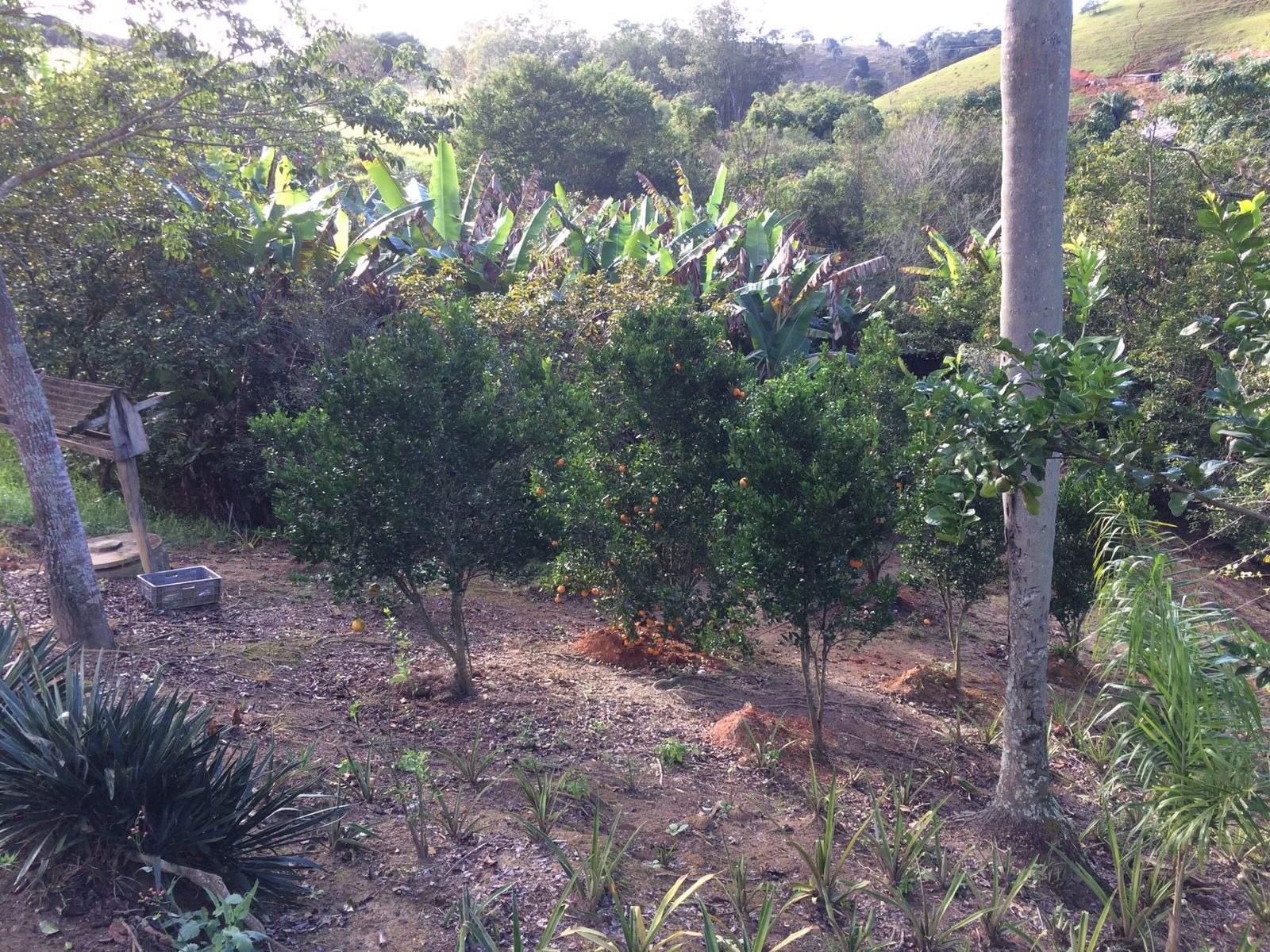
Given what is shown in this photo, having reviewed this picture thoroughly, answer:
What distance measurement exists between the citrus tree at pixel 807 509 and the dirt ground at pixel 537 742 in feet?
3.48

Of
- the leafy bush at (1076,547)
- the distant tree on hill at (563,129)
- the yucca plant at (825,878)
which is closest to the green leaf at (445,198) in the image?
the leafy bush at (1076,547)

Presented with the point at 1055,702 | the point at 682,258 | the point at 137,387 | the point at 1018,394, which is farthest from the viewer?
the point at 682,258

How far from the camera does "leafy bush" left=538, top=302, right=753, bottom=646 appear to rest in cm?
659

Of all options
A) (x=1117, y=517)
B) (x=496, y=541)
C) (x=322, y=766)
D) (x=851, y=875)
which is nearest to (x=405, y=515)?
(x=496, y=541)

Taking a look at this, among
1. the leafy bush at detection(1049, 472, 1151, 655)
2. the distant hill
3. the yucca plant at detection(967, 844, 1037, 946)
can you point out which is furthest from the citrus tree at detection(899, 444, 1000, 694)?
the distant hill

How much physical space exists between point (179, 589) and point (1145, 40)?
5580cm

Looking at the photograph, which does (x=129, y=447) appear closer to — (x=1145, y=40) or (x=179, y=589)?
(x=179, y=589)

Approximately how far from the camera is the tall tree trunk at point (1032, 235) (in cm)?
414

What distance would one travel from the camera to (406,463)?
211 inches

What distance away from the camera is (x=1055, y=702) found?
21.5 ft

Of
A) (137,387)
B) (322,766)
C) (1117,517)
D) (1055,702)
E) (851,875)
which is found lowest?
(1055,702)

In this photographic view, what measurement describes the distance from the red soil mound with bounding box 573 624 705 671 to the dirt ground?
2.2 inches

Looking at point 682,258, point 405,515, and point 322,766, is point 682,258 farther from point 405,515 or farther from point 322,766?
point 322,766

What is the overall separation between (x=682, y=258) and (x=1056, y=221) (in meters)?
8.96
